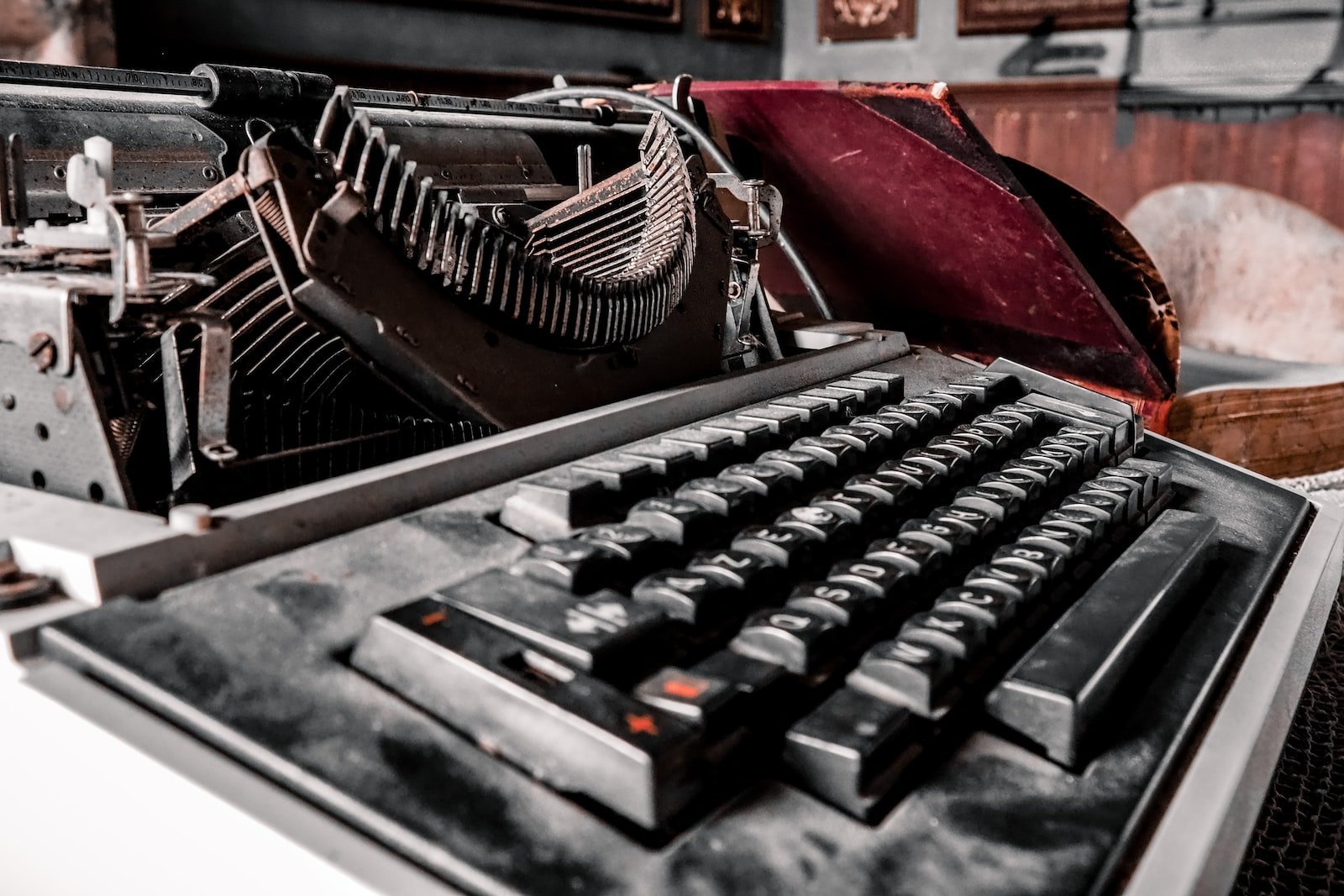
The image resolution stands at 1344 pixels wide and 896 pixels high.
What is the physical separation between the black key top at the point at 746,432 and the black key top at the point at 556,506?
190mm

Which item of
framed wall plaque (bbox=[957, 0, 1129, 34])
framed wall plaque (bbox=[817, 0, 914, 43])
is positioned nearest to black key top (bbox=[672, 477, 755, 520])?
framed wall plaque (bbox=[957, 0, 1129, 34])

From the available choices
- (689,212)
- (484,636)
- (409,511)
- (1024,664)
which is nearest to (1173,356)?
(689,212)

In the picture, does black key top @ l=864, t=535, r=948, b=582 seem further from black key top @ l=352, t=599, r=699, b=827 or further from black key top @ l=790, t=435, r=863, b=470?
black key top @ l=352, t=599, r=699, b=827

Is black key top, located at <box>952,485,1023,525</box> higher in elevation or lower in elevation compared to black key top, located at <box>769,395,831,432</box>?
lower

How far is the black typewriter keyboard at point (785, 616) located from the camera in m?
0.56

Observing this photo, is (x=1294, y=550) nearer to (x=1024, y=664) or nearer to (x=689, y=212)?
(x=1024, y=664)

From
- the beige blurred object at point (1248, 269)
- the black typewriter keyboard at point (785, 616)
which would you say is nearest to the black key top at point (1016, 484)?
the black typewriter keyboard at point (785, 616)

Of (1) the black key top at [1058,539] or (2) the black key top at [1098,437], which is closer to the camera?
(1) the black key top at [1058,539]

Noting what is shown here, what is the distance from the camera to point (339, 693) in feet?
1.95

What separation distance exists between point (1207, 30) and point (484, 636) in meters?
4.81

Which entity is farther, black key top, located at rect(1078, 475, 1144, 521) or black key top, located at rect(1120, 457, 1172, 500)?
black key top, located at rect(1120, 457, 1172, 500)

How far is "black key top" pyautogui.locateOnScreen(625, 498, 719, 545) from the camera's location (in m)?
0.78

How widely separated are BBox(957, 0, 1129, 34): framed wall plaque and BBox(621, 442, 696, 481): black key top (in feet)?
14.8

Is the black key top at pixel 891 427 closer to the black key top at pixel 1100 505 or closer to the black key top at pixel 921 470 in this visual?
the black key top at pixel 921 470
